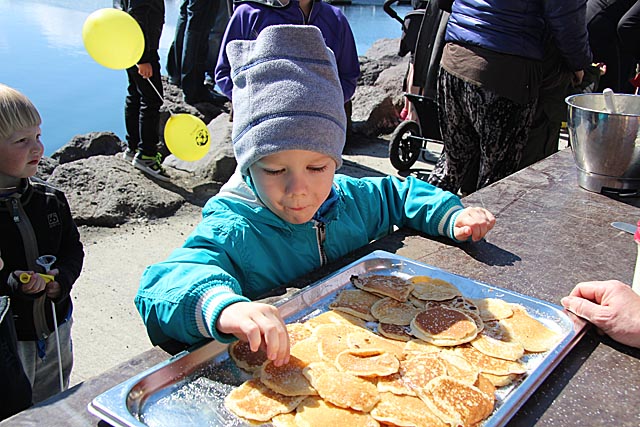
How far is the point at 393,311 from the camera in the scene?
1.28 metres

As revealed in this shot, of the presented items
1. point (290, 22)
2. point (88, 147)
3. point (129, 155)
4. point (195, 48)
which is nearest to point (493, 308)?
point (290, 22)

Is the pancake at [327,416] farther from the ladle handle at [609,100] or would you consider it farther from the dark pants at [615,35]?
the dark pants at [615,35]

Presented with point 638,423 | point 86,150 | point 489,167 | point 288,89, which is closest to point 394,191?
point 288,89

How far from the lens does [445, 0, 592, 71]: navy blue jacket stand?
2.92m

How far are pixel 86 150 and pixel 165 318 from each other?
14.4 feet

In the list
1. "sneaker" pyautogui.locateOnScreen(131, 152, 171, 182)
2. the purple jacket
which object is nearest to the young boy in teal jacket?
the purple jacket

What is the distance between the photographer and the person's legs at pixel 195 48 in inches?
253

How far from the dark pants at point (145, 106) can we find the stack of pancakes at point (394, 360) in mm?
→ 3688

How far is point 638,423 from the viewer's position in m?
0.98

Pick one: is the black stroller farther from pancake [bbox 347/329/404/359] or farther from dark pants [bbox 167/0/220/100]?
pancake [bbox 347/329/404/359]

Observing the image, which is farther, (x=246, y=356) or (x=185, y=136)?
(x=185, y=136)

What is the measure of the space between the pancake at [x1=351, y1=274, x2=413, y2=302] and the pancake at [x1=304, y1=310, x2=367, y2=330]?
11 cm

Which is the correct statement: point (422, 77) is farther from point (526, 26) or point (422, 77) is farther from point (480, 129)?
point (526, 26)

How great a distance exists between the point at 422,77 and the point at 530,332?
4014mm
